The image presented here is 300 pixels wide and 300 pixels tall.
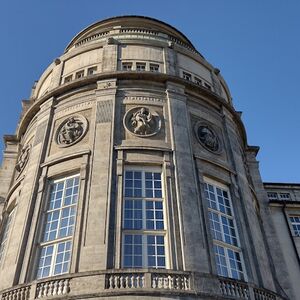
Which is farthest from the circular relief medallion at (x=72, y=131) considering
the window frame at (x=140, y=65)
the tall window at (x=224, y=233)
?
the tall window at (x=224, y=233)

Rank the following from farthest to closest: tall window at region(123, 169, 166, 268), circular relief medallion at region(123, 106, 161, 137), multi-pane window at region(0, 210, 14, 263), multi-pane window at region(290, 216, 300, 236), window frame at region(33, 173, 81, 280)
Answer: multi-pane window at region(290, 216, 300, 236)
circular relief medallion at region(123, 106, 161, 137)
multi-pane window at region(0, 210, 14, 263)
window frame at region(33, 173, 81, 280)
tall window at region(123, 169, 166, 268)

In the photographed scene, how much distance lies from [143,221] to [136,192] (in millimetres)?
1682

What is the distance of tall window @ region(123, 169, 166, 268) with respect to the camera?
17.3 m

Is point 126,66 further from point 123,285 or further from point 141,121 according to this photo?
point 123,285

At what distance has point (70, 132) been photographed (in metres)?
22.4

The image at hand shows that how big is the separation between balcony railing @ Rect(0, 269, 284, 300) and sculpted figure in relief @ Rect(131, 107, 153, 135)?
325 inches

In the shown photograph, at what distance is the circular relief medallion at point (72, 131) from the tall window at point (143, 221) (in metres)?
3.76

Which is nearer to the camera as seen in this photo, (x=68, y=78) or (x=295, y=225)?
(x=68, y=78)

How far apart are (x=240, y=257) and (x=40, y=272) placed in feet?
29.8

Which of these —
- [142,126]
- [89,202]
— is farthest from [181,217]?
[142,126]

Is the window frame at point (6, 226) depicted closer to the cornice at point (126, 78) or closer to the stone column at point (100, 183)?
the stone column at point (100, 183)

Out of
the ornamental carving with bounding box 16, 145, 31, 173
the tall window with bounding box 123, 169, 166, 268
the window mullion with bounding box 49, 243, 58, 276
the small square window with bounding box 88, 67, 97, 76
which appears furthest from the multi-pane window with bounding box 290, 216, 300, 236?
the ornamental carving with bounding box 16, 145, 31, 173

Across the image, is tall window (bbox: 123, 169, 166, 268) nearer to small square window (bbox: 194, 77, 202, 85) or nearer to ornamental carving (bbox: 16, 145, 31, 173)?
ornamental carving (bbox: 16, 145, 31, 173)

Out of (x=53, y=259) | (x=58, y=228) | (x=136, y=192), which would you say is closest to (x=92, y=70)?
(x=136, y=192)
